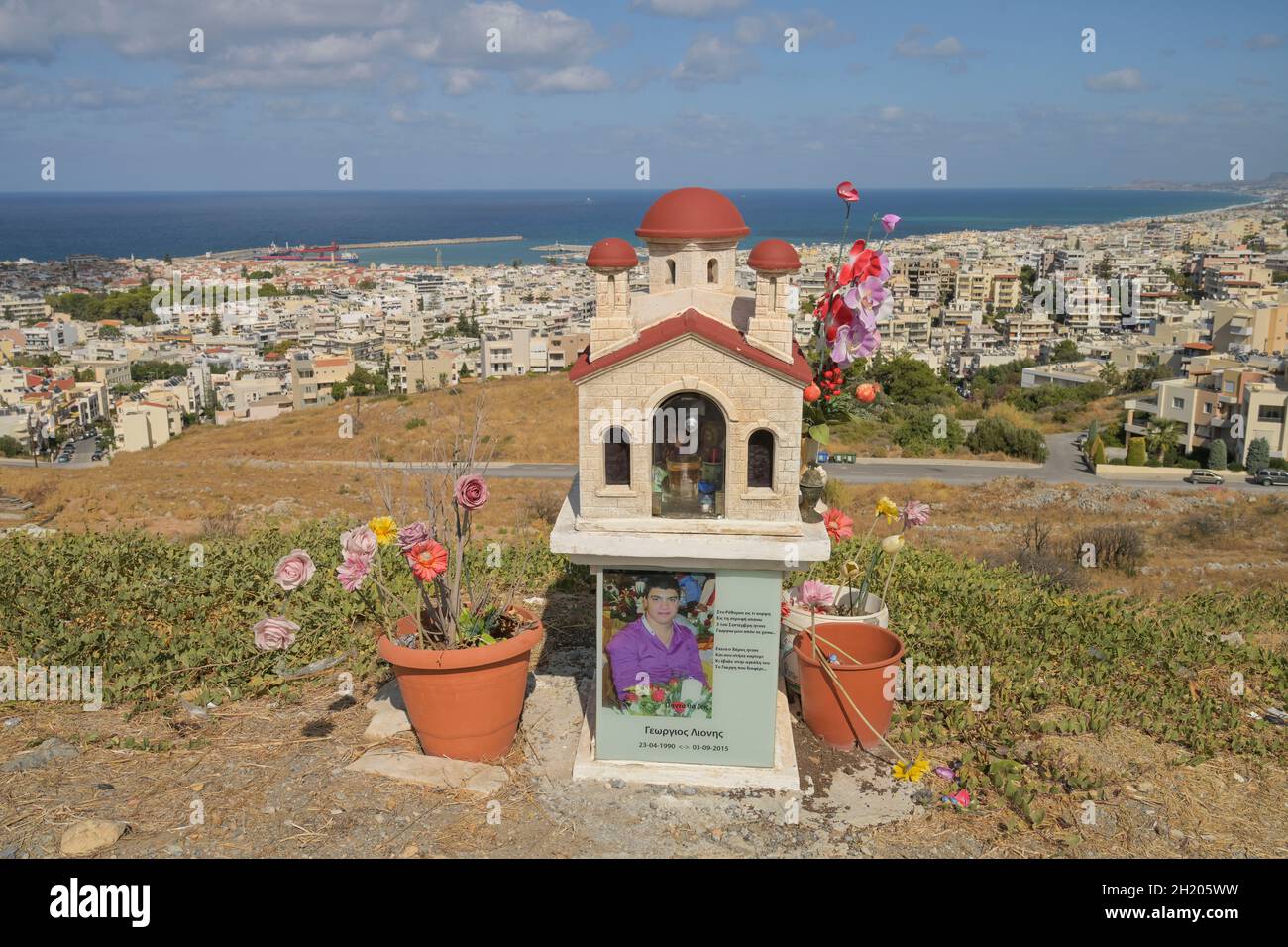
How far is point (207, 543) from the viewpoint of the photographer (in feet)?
26.9

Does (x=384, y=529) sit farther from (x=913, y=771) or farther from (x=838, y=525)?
(x=913, y=771)

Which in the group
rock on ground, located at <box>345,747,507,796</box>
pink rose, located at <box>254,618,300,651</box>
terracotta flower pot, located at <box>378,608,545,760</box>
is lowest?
rock on ground, located at <box>345,747,507,796</box>

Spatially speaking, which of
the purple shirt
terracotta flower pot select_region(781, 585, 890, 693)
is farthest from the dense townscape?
the purple shirt

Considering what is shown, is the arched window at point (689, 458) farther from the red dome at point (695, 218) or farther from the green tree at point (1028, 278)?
the green tree at point (1028, 278)

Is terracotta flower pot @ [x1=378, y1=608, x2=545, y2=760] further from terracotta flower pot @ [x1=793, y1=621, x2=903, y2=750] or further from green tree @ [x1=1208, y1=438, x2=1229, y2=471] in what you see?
green tree @ [x1=1208, y1=438, x2=1229, y2=471]

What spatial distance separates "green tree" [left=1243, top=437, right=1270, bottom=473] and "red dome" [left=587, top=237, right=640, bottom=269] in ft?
122

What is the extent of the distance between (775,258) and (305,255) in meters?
166

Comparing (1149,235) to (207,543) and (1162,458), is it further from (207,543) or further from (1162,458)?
(207,543)

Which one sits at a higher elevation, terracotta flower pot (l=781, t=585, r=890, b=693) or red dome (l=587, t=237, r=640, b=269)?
red dome (l=587, t=237, r=640, b=269)

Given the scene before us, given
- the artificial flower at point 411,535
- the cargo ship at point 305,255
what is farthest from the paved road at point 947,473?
the cargo ship at point 305,255

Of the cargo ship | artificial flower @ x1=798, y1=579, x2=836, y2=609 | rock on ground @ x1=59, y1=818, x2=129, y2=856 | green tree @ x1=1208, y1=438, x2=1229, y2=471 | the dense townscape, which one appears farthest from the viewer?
the cargo ship

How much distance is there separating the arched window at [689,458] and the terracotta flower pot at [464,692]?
1.10 m

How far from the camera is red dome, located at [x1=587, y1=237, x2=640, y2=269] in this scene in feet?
15.3

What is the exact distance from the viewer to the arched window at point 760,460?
15.5ft
